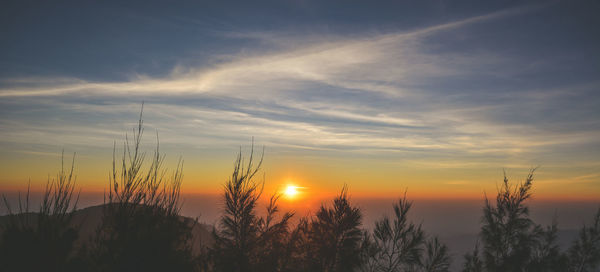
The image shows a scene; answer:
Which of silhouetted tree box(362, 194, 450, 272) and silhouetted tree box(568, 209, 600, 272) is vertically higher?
silhouetted tree box(362, 194, 450, 272)

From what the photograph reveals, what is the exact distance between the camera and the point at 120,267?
891cm

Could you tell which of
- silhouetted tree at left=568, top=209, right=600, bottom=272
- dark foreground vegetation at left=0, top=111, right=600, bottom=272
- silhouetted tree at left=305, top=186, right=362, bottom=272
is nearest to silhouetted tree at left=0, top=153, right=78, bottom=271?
dark foreground vegetation at left=0, top=111, right=600, bottom=272

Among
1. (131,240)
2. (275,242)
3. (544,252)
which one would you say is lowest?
(544,252)

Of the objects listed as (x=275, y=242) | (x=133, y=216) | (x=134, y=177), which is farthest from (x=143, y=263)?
(x=275, y=242)

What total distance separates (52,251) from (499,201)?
21216 mm

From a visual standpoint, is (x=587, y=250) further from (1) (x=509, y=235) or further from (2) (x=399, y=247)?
(2) (x=399, y=247)

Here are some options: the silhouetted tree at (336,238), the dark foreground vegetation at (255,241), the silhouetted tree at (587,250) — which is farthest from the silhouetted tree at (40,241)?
the silhouetted tree at (587,250)

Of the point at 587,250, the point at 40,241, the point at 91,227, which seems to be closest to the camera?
the point at 40,241

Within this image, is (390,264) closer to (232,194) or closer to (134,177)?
(232,194)

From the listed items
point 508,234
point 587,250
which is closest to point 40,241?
point 508,234

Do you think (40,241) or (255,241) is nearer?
(40,241)

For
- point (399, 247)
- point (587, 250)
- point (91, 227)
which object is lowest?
point (91, 227)

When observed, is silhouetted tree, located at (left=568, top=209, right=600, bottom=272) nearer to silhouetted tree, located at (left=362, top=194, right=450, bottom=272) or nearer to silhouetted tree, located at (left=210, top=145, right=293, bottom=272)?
silhouetted tree, located at (left=362, top=194, right=450, bottom=272)

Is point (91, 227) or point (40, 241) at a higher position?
point (40, 241)
